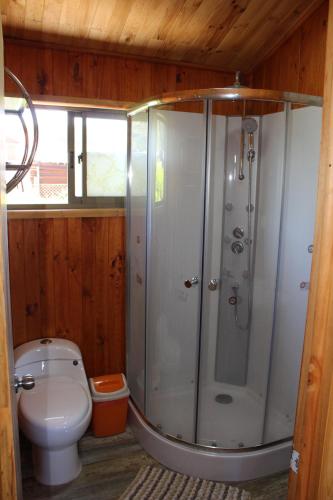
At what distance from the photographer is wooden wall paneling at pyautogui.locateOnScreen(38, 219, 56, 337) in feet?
8.43

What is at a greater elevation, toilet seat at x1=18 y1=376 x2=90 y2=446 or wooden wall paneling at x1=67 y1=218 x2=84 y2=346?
wooden wall paneling at x1=67 y1=218 x2=84 y2=346

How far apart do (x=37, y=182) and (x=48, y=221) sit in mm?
278

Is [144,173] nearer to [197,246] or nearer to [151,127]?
[151,127]

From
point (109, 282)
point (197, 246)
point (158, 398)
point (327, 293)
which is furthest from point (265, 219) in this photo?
point (327, 293)

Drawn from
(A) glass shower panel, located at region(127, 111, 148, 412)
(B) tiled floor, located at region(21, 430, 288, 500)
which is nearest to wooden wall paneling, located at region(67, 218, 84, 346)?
(A) glass shower panel, located at region(127, 111, 148, 412)

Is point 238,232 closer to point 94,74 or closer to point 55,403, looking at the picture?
point 94,74

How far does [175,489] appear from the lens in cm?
212

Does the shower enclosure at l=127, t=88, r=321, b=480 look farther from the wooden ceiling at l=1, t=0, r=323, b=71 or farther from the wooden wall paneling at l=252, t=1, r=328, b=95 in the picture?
the wooden ceiling at l=1, t=0, r=323, b=71

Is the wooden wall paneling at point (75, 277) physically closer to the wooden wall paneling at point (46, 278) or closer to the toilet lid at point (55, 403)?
the wooden wall paneling at point (46, 278)

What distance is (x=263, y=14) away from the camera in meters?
2.33

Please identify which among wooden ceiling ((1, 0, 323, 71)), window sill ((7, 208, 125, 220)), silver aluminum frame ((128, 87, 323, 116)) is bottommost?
window sill ((7, 208, 125, 220))

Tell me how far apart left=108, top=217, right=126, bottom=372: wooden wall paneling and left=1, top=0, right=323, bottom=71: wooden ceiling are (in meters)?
1.14

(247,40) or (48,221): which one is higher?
(247,40)

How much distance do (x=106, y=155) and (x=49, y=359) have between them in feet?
4.63
